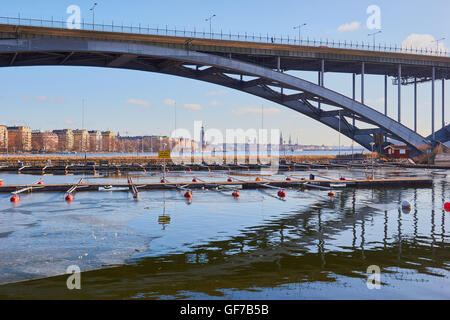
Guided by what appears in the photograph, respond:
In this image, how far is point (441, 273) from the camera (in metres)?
12.3

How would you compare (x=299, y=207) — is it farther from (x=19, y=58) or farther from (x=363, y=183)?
(x=19, y=58)

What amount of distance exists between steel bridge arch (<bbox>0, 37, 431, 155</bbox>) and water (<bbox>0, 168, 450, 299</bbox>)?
30.6m

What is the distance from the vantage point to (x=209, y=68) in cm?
6419

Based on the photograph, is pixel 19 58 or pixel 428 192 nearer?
pixel 428 192

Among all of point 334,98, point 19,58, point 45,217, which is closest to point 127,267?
point 45,217

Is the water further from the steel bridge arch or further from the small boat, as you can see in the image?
the steel bridge arch

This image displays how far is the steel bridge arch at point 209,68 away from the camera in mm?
51344

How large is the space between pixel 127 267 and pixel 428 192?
3062cm

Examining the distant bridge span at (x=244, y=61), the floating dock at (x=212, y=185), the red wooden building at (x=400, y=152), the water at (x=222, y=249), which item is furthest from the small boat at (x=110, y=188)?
the red wooden building at (x=400, y=152)

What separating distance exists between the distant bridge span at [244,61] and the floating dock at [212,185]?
72.0 ft

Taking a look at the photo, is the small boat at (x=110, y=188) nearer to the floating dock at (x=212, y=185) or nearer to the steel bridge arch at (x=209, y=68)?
the floating dock at (x=212, y=185)

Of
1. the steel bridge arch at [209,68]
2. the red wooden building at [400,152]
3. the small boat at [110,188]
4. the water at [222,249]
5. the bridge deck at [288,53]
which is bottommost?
the water at [222,249]

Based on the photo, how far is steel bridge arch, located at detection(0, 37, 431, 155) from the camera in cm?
5134

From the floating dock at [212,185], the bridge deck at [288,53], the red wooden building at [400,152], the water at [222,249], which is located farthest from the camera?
the red wooden building at [400,152]
